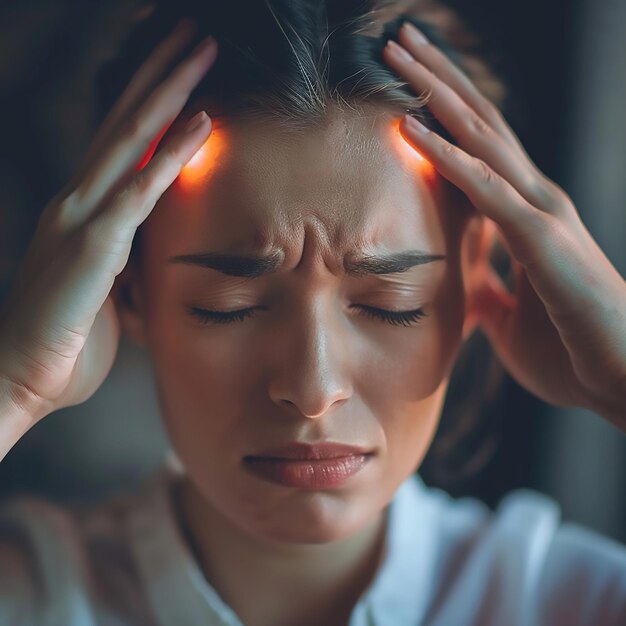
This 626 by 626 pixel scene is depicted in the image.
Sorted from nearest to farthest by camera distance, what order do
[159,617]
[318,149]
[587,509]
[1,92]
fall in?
[318,149] < [159,617] < [1,92] < [587,509]

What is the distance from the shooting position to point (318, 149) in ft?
2.99

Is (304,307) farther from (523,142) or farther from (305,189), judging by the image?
(523,142)

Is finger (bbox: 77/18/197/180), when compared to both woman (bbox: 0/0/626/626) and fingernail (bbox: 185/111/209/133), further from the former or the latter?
fingernail (bbox: 185/111/209/133)

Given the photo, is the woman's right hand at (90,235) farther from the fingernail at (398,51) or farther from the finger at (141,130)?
the fingernail at (398,51)

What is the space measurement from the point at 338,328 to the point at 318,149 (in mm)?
197

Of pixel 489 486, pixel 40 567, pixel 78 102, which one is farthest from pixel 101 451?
Answer: pixel 489 486

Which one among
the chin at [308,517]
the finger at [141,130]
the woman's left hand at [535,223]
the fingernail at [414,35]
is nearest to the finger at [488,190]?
the woman's left hand at [535,223]

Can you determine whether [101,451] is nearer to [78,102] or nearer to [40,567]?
[40,567]

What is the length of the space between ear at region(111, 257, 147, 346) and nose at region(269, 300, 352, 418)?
0.26 metres

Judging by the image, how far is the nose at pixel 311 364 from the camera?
2.94 feet

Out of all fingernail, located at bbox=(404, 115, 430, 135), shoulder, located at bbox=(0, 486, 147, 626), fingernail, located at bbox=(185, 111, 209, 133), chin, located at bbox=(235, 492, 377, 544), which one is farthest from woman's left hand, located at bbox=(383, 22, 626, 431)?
shoulder, located at bbox=(0, 486, 147, 626)

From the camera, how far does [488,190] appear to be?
3.16 feet

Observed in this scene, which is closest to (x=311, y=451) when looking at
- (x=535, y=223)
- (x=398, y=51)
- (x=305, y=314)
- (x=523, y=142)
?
(x=305, y=314)

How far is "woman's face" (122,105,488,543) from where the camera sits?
2.98 ft
